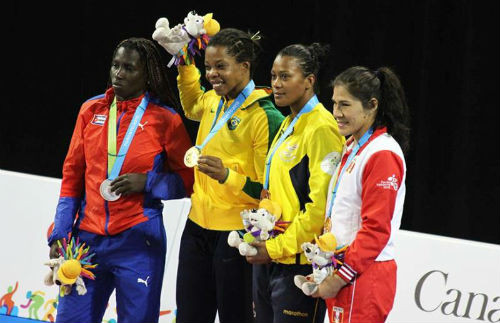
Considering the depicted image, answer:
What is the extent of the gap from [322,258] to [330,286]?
0.34ft

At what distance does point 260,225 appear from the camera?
2.99m

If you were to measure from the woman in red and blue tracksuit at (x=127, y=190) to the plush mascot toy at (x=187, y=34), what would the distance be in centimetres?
8

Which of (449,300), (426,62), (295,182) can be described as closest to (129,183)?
(295,182)

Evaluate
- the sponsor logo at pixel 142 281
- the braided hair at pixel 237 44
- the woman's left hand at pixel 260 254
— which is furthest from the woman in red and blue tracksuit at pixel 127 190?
the woman's left hand at pixel 260 254

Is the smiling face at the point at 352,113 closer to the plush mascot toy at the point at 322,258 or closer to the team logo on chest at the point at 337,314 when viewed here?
the plush mascot toy at the point at 322,258

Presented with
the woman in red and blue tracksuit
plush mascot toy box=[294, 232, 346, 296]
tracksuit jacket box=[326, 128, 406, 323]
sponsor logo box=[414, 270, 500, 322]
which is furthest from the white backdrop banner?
plush mascot toy box=[294, 232, 346, 296]

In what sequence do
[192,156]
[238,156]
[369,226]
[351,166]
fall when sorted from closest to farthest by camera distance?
[369,226] → [351,166] → [192,156] → [238,156]

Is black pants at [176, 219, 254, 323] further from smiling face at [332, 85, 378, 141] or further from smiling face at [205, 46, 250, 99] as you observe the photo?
smiling face at [332, 85, 378, 141]

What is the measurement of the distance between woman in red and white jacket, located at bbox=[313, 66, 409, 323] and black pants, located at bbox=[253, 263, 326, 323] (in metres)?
0.16

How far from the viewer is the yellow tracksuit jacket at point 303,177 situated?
9.81 feet

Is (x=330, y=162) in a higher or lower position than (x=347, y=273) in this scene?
higher

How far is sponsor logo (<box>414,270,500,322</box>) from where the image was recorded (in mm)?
3869

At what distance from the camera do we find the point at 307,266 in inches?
120

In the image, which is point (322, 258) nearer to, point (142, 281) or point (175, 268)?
point (142, 281)
